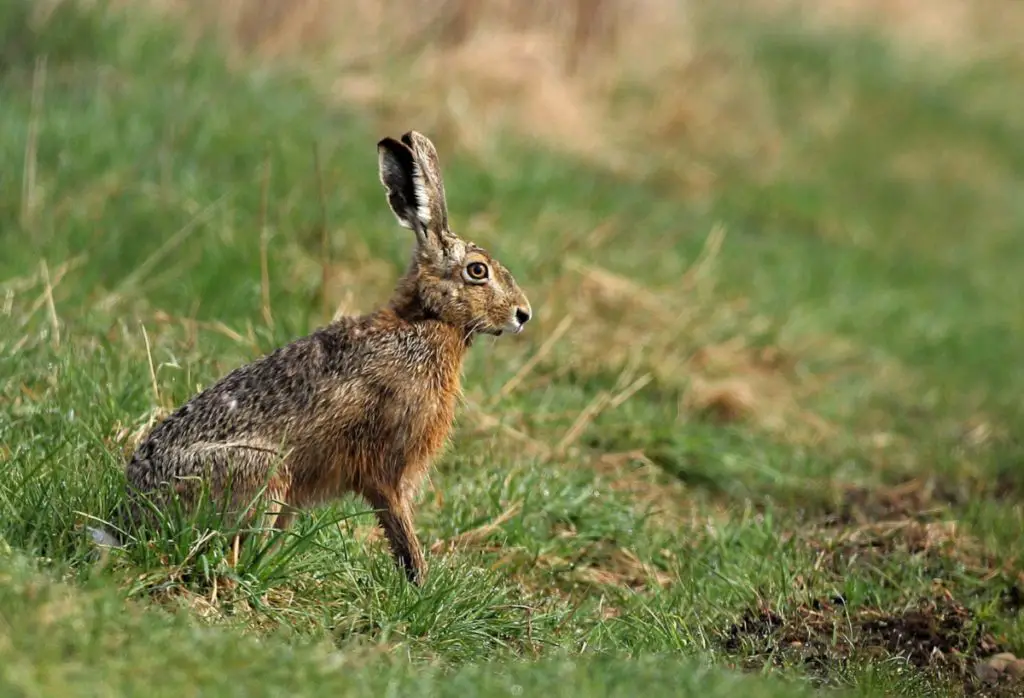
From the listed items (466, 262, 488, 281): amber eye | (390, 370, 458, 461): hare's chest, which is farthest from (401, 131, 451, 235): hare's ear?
(390, 370, 458, 461): hare's chest

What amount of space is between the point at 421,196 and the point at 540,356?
225cm

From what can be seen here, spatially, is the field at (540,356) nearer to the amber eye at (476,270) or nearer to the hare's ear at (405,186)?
the amber eye at (476,270)

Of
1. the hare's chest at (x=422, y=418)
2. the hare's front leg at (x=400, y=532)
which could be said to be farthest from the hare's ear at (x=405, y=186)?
the hare's front leg at (x=400, y=532)

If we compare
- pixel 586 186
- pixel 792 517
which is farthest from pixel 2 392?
pixel 586 186

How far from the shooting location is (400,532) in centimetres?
508

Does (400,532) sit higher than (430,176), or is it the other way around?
(430,176)

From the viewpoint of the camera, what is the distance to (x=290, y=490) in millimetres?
5043

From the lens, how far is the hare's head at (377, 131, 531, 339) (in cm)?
543

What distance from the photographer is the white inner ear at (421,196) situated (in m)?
5.38

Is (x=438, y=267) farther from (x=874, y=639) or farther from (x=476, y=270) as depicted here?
(x=874, y=639)

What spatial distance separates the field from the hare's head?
0.80 meters

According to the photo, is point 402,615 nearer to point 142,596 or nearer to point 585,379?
point 142,596

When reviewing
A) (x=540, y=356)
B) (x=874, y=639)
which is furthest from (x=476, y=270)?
(x=540, y=356)

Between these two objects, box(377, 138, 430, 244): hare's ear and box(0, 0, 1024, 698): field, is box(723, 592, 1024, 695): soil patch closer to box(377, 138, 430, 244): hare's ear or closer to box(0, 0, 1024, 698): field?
box(0, 0, 1024, 698): field
